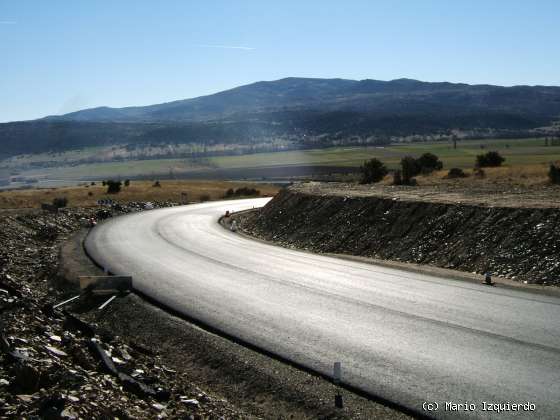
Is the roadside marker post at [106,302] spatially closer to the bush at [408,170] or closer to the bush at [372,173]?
the bush at [408,170]

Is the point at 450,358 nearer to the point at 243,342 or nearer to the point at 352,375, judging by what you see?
the point at 352,375

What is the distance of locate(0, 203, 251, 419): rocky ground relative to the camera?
852 centimetres

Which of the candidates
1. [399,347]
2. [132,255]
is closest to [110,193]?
[132,255]

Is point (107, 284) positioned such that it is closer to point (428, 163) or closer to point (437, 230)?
point (437, 230)

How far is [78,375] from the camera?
9.91 meters

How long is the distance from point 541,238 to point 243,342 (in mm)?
11488

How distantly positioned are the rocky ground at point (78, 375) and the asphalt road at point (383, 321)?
1961 millimetres

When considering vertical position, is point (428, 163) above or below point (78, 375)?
above

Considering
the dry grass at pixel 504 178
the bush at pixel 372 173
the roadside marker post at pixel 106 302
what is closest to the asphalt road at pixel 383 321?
the roadside marker post at pixel 106 302

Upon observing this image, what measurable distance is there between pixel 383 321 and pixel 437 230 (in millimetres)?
11644

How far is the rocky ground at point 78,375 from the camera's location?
852 cm

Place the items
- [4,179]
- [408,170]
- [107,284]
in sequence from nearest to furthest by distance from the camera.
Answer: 1. [107,284]
2. [408,170]
3. [4,179]

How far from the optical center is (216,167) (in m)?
168

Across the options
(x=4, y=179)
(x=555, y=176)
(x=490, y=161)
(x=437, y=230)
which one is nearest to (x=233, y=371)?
(x=437, y=230)
